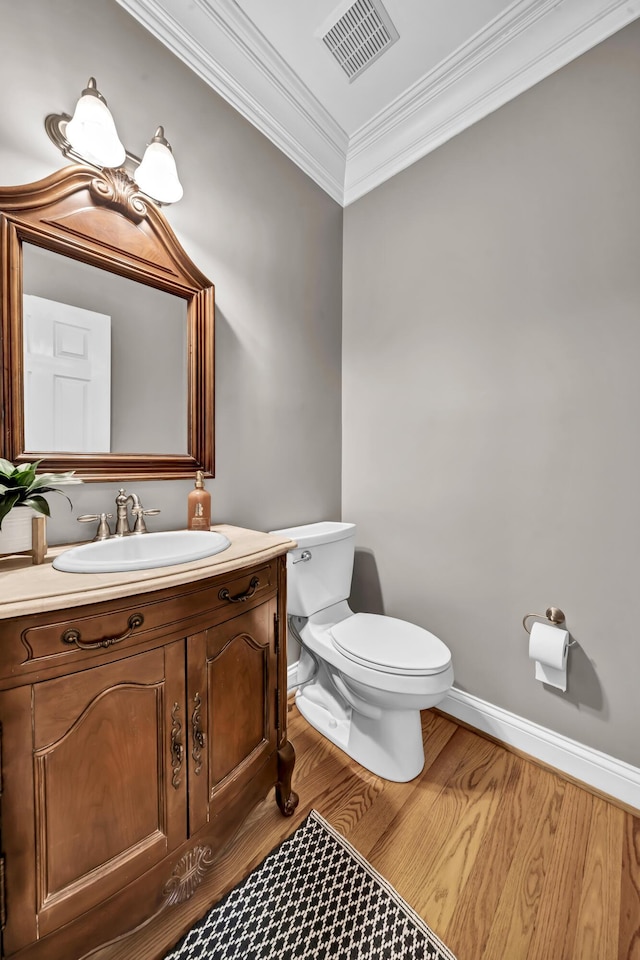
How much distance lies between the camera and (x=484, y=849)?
44.7 inches

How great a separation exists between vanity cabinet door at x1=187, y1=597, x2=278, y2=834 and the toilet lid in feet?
1.21

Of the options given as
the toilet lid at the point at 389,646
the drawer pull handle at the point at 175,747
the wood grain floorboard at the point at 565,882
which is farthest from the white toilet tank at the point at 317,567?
the wood grain floorboard at the point at 565,882

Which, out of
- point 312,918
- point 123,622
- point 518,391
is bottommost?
point 312,918

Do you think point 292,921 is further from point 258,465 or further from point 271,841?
point 258,465

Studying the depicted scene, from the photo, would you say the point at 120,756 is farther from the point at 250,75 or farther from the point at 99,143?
the point at 250,75

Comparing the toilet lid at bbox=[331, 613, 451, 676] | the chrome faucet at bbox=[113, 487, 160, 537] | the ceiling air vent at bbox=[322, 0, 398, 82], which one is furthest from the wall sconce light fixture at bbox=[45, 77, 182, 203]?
the toilet lid at bbox=[331, 613, 451, 676]

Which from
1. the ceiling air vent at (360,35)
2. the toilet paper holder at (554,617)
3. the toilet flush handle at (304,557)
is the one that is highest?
the ceiling air vent at (360,35)

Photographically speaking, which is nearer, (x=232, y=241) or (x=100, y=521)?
(x=100, y=521)

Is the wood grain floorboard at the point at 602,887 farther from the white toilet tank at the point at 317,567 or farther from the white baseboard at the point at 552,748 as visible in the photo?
the white toilet tank at the point at 317,567

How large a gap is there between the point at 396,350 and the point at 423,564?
1034mm

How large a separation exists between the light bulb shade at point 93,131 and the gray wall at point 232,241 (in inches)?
3.2

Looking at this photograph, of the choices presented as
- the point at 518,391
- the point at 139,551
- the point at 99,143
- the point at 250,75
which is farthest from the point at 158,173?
the point at 518,391

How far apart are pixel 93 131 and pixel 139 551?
120 cm

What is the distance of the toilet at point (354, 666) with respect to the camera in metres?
1.30
